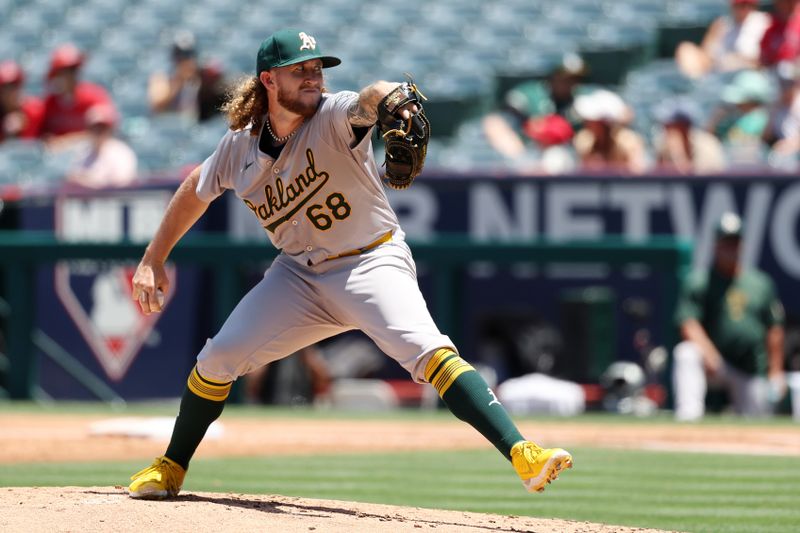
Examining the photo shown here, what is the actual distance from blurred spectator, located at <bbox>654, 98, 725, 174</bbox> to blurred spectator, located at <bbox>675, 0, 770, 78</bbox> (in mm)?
1216

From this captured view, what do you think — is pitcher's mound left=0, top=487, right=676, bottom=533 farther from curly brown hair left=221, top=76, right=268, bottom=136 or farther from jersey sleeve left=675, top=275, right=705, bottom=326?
jersey sleeve left=675, top=275, right=705, bottom=326

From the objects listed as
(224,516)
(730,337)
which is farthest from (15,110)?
(224,516)

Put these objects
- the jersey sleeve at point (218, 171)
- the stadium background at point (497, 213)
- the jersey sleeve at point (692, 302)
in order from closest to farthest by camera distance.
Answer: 1. the jersey sleeve at point (218, 171)
2. the jersey sleeve at point (692, 302)
3. the stadium background at point (497, 213)

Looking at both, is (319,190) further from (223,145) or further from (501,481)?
(501,481)

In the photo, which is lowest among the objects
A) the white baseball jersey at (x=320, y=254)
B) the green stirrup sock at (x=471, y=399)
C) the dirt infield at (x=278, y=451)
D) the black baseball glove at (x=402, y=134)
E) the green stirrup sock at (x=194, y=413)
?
the dirt infield at (x=278, y=451)

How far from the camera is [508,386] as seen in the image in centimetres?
998

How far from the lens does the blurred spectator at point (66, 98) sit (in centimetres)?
1272

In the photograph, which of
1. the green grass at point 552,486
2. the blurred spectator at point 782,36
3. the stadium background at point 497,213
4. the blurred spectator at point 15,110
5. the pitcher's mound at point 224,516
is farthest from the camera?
the blurred spectator at point 15,110

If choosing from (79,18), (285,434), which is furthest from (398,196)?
(79,18)

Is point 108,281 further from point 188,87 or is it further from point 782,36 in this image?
point 782,36

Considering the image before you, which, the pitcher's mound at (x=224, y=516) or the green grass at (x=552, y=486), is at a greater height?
the pitcher's mound at (x=224, y=516)

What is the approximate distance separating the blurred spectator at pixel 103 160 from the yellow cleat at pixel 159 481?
22.5ft

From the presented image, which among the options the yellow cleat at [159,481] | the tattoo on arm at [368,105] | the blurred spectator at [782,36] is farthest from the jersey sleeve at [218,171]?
the blurred spectator at [782,36]

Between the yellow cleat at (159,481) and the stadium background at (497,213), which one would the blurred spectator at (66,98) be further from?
the yellow cleat at (159,481)
